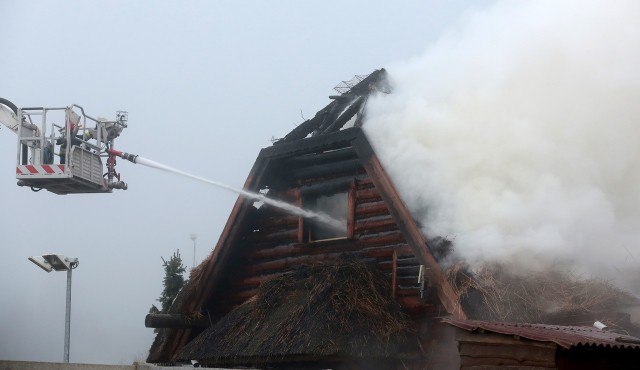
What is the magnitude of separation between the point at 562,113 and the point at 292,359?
237 inches

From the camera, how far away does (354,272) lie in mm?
16562

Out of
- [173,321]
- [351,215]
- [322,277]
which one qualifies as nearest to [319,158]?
[351,215]

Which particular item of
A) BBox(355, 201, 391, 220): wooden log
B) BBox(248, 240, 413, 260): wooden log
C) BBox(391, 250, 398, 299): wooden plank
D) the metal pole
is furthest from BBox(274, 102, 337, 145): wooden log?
the metal pole

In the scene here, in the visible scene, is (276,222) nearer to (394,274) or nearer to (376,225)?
(376,225)

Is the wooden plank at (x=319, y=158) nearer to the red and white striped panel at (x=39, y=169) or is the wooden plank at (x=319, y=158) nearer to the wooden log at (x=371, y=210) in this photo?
the wooden log at (x=371, y=210)

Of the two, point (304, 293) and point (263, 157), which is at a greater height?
point (263, 157)

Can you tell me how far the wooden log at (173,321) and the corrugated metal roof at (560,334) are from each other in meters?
7.93

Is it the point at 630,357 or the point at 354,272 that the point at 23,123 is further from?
the point at 630,357

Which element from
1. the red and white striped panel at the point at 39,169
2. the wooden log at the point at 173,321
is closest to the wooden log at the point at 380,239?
the wooden log at the point at 173,321

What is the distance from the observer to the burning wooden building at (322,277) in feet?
51.1

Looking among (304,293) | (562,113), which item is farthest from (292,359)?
(562,113)

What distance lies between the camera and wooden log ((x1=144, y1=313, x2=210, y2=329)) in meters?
18.7

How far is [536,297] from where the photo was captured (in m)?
14.9

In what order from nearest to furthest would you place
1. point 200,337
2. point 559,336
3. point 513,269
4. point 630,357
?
point 559,336
point 630,357
point 513,269
point 200,337
